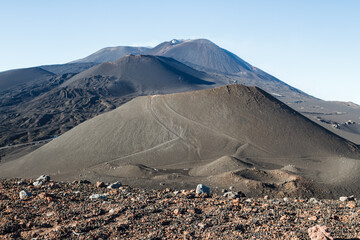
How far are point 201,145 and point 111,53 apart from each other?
14569 centimetres

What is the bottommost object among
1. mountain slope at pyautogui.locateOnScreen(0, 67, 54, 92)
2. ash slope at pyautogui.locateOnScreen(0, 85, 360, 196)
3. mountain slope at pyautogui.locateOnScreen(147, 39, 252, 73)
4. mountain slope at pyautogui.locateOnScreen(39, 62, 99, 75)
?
ash slope at pyautogui.locateOnScreen(0, 85, 360, 196)

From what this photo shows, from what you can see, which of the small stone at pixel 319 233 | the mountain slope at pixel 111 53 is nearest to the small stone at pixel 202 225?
the small stone at pixel 319 233

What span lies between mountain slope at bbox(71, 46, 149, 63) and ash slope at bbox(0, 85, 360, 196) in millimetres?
130168

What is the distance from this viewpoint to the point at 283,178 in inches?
738

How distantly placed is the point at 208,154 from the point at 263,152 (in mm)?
4174

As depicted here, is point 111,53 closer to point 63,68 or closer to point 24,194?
point 63,68

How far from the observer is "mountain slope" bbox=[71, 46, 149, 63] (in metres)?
159

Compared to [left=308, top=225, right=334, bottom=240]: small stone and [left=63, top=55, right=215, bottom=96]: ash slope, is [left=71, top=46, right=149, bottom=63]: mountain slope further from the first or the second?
[left=308, top=225, right=334, bottom=240]: small stone

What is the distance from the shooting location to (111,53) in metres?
165

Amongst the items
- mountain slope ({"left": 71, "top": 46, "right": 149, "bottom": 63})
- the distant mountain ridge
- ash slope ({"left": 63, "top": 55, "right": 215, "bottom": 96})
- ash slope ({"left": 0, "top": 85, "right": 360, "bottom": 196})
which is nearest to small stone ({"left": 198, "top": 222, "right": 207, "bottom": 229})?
Answer: ash slope ({"left": 0, "top": 85, "right": 360, "bottom": 196})

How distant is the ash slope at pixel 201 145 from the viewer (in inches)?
854

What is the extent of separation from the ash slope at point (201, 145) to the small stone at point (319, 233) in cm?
1250

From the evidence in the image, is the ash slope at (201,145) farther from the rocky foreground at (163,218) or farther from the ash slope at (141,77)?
the ash slope at (141,77)

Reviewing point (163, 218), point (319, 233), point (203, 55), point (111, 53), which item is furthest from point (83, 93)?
point (111, 53)
